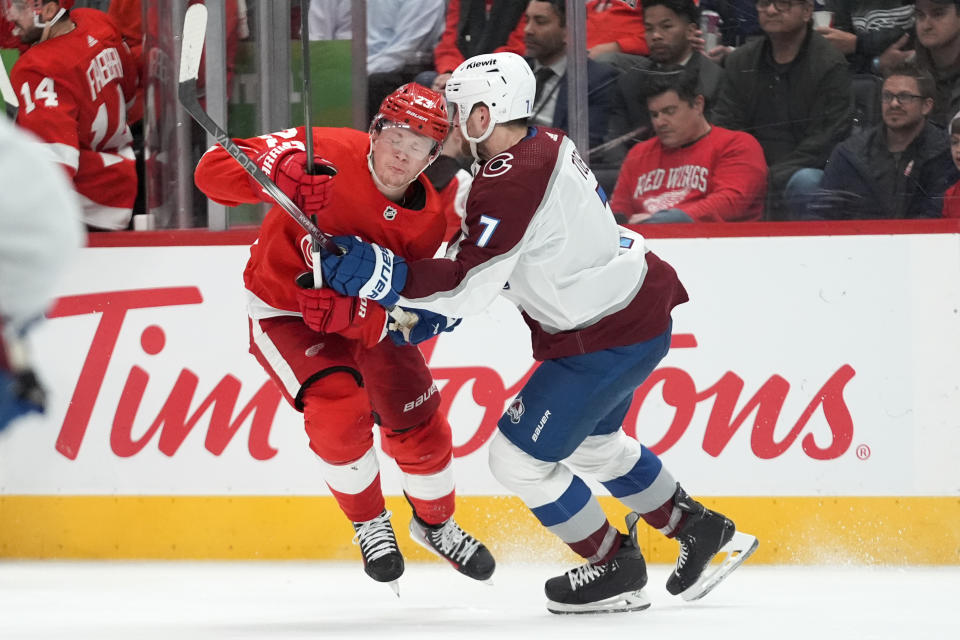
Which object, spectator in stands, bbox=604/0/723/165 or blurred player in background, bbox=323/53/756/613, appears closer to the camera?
blurred player in background, bbox=323/53/756/613

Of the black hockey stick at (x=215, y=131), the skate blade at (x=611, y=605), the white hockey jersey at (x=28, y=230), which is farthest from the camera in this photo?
the skate blade at (x=611, y=605)

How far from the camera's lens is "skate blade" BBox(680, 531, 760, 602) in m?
3.10

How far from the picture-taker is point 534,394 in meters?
2.93

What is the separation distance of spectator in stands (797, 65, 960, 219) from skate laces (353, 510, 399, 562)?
1.64 metres

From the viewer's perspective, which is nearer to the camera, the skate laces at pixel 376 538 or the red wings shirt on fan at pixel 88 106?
the skate laces at pixel 376 538

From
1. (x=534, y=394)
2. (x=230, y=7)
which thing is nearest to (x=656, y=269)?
(x=534, y=394)

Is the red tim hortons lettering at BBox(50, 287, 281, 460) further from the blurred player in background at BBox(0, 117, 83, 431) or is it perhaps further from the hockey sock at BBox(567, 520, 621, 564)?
the blurred player in background at BBox(0, 117, 83, 431)

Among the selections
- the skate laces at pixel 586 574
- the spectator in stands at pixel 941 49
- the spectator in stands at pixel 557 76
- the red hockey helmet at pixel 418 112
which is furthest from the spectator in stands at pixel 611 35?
the skate laces at pixel 586 574

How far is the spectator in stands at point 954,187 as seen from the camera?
12.5 feet

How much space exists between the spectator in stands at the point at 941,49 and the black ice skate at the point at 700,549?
1540mm

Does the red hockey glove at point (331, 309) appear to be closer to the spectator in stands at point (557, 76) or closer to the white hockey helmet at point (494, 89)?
the white hockey helmet at point (494, 89)

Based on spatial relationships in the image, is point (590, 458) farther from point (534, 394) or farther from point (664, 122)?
point (664, 122)

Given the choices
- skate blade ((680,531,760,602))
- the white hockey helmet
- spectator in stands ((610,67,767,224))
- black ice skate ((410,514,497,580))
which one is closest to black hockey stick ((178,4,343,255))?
the white hockey helmet

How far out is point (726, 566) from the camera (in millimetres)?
3094
